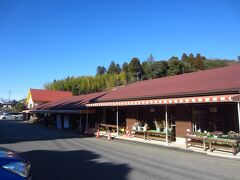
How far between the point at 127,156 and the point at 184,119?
5713 mm

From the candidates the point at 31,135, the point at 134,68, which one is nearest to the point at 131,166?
the point at 31,135

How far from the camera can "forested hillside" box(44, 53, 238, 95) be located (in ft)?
225

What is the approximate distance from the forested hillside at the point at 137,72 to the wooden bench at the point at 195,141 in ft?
170

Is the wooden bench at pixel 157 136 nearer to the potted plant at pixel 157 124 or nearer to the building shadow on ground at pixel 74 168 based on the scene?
the potted plant at pixel 157 124

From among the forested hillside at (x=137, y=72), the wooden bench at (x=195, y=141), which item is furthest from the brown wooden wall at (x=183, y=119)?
the forested hillside at (x=137, y=72)

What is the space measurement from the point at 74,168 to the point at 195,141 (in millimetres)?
7857

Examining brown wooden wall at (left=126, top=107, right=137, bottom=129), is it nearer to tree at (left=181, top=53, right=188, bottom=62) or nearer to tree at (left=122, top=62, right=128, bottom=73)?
tree at (left=181, top=53, right=188, bottom=62)

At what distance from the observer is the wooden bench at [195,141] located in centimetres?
1309

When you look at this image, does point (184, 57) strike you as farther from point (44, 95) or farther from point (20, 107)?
point (20, 107)

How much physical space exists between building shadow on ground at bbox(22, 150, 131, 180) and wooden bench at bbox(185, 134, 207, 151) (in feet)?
16.3

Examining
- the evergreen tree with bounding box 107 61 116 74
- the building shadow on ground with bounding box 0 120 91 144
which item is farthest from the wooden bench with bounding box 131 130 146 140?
→ the evergreen tree with bounding box 107 61 116 74

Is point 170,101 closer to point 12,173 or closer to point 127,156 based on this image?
point 127,156

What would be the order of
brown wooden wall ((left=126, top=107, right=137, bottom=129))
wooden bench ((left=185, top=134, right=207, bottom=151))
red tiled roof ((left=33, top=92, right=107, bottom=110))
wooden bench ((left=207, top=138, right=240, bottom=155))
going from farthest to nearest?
red tiled roof ((left=33, top=92, right=107, bottom=110))
brown wooden wall ((left=126, top=107, right=137, bottom=129))
wooden bench ((left=185, top=134, right=207, bottom=151))
wooden bench ((left=207, top=138, right=240, bottom=155))

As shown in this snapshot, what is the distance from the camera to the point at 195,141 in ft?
48.3
